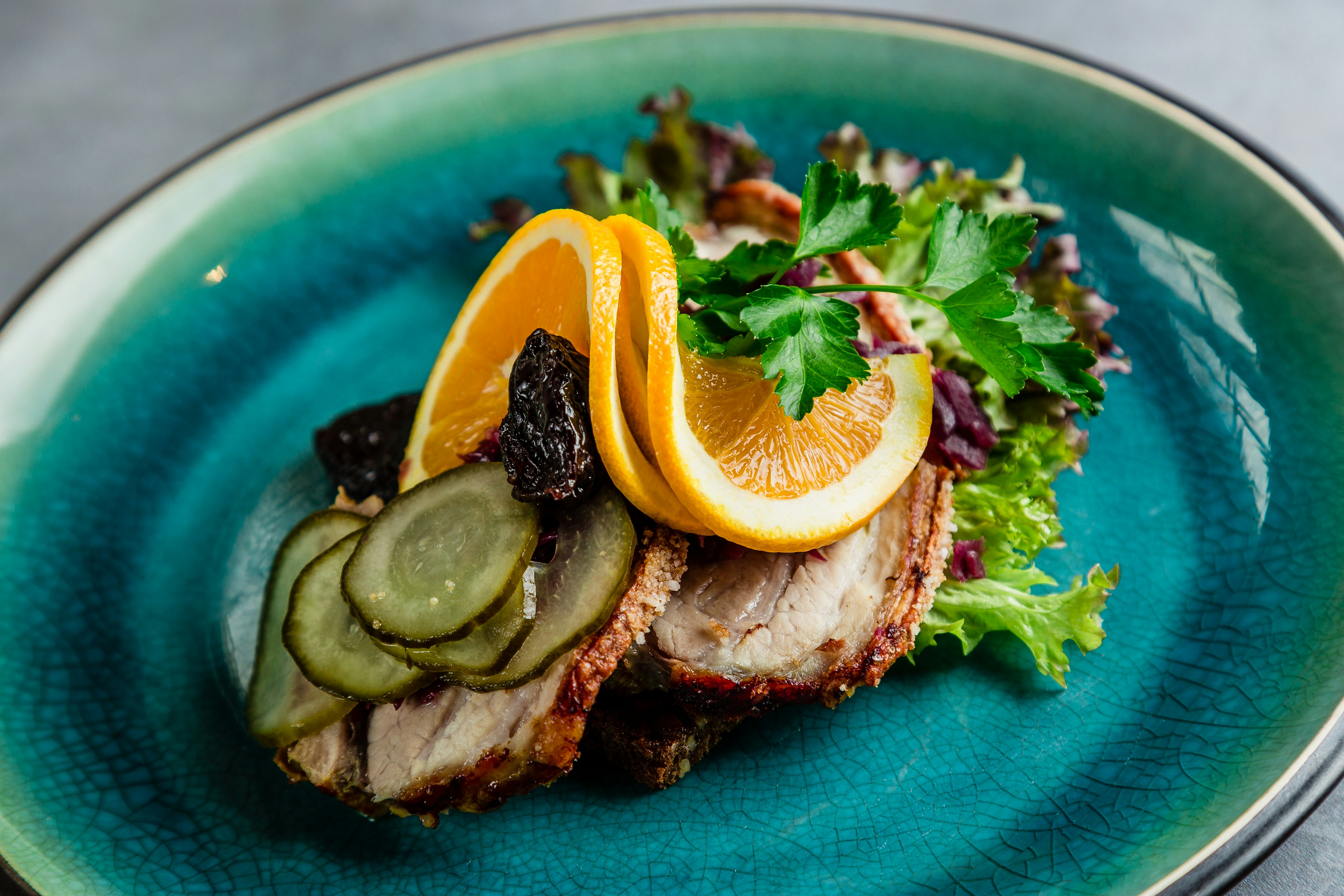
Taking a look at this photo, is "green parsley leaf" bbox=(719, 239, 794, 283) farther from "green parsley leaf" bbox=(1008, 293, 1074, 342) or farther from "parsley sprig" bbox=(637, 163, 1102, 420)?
"green parsley leaf" bbox=(1008, 293, 1074, 342)

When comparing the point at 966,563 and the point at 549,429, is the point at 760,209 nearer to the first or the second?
the point at 966,563

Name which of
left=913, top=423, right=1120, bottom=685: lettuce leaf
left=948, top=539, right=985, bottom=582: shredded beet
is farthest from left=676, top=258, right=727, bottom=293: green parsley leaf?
left=948, top=539, right=985, bottom=582: shredded beet

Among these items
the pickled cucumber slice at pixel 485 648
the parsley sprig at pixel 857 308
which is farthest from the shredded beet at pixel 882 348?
the pickled cucumber slice at pixel 485 648

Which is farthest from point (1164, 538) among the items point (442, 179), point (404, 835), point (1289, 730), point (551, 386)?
point (442, 179)

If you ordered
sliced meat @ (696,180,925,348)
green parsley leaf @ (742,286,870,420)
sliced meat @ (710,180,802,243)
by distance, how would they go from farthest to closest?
sliced meat @ (710,180,802,243) < sliced meat @ (696,180,925,348) < green parsley leaf @ (742,286,870,420)

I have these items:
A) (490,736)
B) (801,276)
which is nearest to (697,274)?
(801,276)
